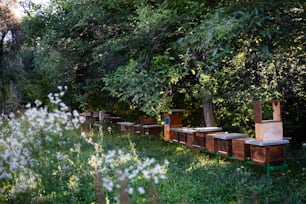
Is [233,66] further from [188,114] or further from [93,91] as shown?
[93,91]

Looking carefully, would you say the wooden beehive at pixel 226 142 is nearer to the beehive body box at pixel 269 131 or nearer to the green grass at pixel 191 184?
the green grass at pixel 191 184

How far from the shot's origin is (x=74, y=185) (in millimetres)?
3693

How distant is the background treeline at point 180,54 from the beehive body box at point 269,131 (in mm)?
870

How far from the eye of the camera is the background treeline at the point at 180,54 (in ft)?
15.2

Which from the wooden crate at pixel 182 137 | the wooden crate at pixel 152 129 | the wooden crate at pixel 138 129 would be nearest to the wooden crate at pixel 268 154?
the wooden crate at pixel 182 137

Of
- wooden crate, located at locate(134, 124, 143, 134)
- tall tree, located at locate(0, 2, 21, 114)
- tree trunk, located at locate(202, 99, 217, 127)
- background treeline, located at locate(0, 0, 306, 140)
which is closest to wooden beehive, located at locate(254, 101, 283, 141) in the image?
background treeline, located at locate(0, 0, 306, 140)

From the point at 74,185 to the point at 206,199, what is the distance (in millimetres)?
1407

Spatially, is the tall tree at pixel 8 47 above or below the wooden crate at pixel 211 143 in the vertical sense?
above

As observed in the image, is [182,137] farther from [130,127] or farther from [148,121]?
[130,127]

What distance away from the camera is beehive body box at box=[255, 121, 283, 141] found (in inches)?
175

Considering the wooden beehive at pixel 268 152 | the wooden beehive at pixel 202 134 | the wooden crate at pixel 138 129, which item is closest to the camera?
the wooden beehive at pixel 268 152

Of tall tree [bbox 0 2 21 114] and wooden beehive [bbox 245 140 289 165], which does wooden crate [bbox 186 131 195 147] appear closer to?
wooden beehive [bbox 245 140 289 165]

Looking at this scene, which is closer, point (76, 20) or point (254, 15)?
point (254, 15)

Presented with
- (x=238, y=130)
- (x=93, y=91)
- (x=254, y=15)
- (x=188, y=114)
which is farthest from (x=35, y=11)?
(x=254, y=15)
